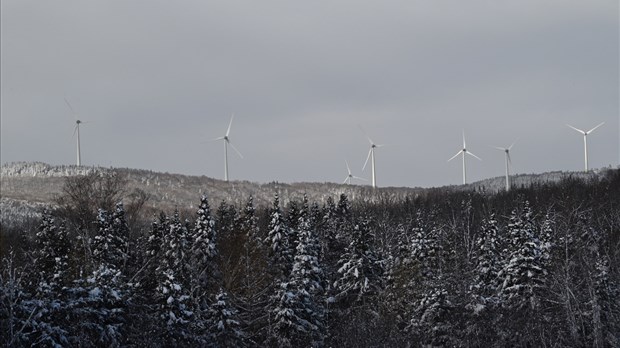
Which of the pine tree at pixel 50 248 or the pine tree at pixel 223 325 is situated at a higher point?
the pine tree at pixel 50 248

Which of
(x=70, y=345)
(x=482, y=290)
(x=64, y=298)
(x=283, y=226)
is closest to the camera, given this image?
(x=70, y=345)

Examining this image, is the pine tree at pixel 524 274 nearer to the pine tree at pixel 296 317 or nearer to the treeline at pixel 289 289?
the treeline at pixel 289 289

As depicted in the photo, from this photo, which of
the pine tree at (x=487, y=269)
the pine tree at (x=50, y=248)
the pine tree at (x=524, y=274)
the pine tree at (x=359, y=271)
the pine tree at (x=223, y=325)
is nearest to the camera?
the pine tree at (x=223, y=325)

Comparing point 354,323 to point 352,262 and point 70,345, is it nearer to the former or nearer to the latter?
point 352,262

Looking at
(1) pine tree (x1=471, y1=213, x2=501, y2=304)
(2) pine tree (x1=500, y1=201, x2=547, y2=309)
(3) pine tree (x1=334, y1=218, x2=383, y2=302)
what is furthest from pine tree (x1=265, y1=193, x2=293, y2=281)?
(2) pine tree (x1=500, y1=201, x2=547, y2=309)

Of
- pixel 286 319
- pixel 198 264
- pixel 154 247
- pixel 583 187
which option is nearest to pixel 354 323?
pixel 286 319

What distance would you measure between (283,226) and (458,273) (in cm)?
1467

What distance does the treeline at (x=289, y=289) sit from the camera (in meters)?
33.6

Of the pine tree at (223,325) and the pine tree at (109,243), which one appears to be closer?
the pine tree at (223,325)

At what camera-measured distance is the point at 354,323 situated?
4803 cm

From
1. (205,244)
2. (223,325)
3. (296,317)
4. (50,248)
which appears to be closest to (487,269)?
(205,244)

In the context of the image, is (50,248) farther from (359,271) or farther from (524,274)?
(524,274)

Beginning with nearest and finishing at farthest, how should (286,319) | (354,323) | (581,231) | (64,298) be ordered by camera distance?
(64,298), (286,319), (354,323), (581,231)

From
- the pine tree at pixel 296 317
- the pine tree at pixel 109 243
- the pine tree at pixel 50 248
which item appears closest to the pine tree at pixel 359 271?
the pine tree at pixel 296 317
